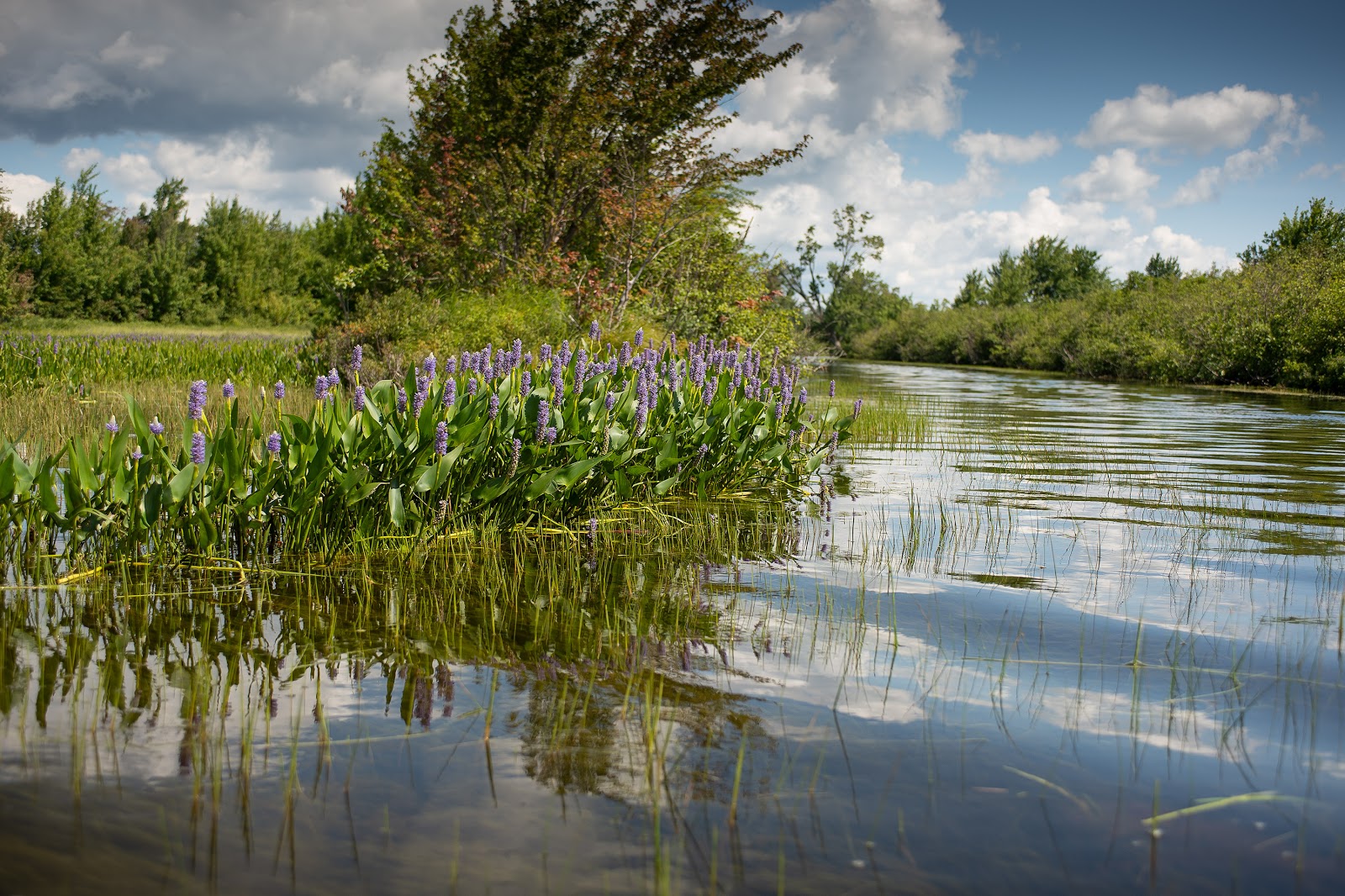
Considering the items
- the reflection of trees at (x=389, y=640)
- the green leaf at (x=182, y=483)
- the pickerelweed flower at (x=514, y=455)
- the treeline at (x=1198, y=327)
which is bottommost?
the reflection of trees at (x=389, y=640)

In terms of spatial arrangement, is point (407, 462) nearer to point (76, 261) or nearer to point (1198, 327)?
point (1198, 327)

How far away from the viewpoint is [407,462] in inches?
221

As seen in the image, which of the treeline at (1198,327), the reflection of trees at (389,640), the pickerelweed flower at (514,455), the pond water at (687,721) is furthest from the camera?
the treeline at (1198,327)

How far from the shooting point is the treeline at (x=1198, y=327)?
1144 inches

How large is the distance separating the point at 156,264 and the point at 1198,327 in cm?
4719

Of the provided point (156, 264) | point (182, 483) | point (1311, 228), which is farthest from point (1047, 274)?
point (182, 483)

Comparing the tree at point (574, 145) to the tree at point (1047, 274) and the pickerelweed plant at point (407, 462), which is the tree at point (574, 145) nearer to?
the pickerelweed plant at point (407, 462)

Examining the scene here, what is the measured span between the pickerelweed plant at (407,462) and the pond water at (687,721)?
0.30 m

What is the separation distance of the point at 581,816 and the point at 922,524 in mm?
4859

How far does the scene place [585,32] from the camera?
799 inches

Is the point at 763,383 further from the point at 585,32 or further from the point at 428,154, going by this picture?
the point at 428,154

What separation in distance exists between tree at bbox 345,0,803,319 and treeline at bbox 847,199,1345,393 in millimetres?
19029

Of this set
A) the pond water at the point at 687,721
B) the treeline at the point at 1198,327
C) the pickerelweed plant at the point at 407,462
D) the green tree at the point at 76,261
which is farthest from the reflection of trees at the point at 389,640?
the green tree at the point at 76,261

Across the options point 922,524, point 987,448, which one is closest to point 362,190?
point 987,448
